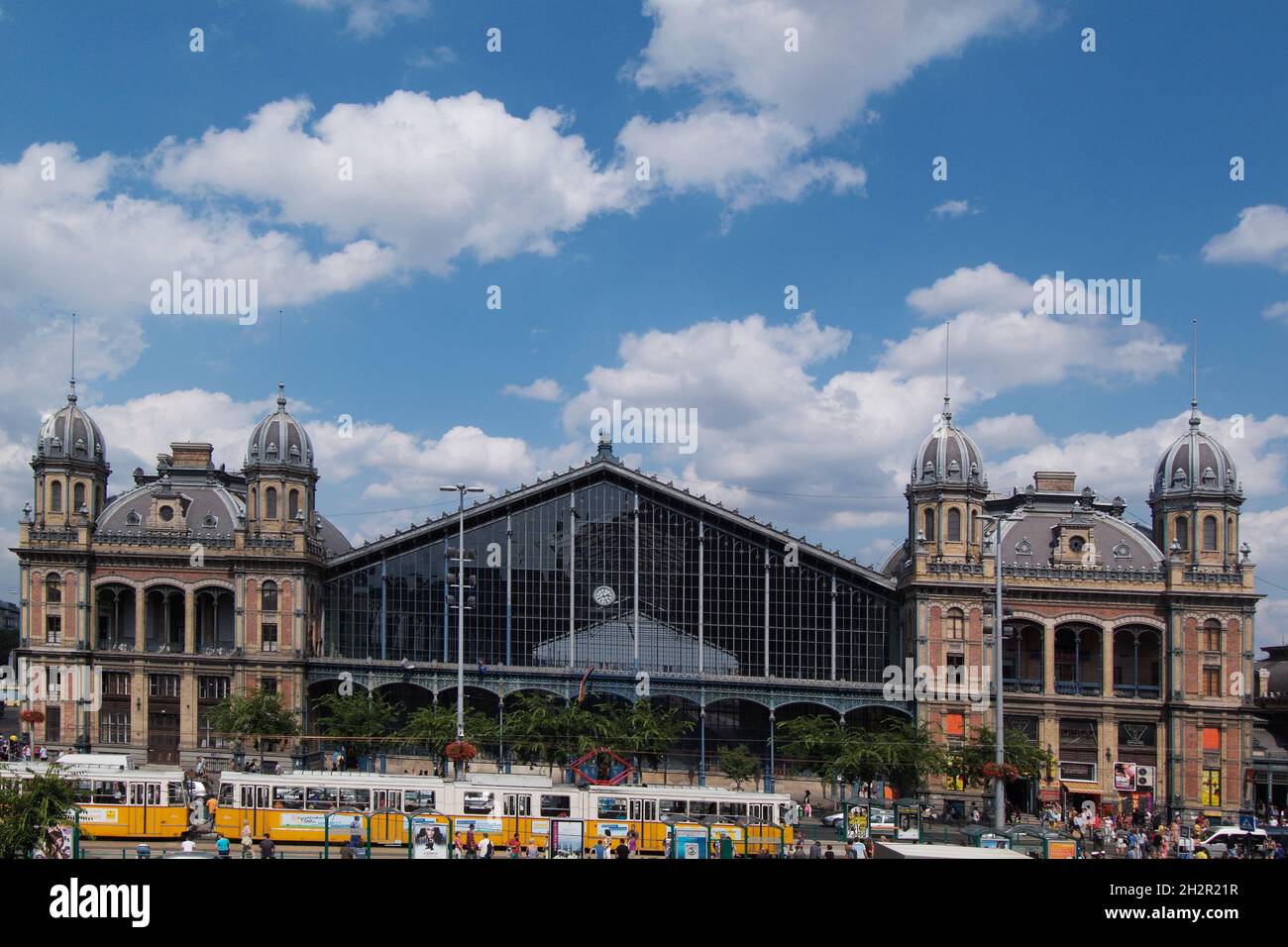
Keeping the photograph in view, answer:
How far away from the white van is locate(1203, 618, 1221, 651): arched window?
13976mm

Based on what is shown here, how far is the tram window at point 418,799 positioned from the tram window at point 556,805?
15.2 ft

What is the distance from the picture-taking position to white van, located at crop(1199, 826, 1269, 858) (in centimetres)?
5250

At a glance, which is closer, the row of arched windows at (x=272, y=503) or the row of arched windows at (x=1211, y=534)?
the row of arched windows at (x=1211, y=534)

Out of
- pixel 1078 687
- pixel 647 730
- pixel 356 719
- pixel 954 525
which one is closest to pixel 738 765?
pixel 647 730

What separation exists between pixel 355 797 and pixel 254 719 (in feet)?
74.6

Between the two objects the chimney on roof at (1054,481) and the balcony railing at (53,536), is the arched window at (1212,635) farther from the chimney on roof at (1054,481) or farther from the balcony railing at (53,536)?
the balcony railing at (53,536)

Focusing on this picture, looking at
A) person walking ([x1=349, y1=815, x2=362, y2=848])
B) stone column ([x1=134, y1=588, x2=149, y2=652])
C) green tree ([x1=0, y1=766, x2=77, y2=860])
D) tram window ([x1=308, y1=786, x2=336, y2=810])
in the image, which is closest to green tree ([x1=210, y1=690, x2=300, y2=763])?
stone column ([x1=134, y1=588, x2=149, y2=652])

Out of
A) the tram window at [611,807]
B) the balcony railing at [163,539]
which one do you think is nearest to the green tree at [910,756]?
the tram window at [611,807]

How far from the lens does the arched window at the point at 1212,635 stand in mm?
68625
